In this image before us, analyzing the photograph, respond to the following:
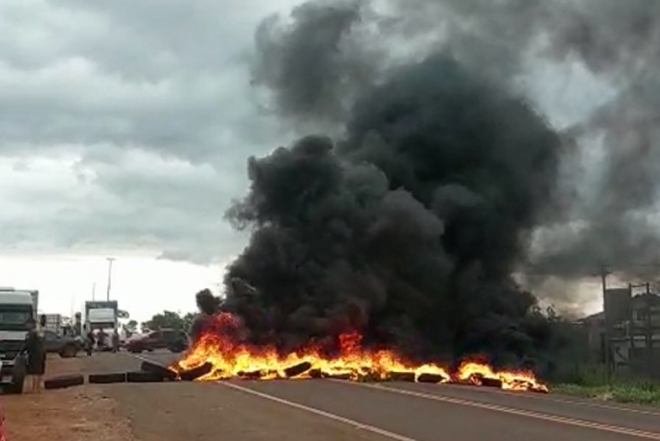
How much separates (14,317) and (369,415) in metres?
15.3

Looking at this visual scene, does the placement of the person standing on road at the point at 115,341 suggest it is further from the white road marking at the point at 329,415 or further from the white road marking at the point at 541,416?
the white road marking at the point at 541,416

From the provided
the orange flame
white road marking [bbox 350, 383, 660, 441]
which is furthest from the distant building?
white road marking [bbox 350, 383, 660, 441]

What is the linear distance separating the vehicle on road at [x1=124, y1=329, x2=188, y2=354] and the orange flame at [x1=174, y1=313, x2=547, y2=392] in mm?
35824

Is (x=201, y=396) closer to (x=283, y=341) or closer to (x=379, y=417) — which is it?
(x=379, y=417)

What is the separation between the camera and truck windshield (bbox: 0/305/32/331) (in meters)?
31.0

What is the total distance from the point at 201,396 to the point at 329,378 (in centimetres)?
1054

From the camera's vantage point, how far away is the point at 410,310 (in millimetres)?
45812

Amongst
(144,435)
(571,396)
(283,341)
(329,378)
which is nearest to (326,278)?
(283,341)

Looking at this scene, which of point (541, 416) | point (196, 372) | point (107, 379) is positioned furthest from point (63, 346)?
point (541, 416)

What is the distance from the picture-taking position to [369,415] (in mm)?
20766

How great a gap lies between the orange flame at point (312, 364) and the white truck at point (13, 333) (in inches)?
256

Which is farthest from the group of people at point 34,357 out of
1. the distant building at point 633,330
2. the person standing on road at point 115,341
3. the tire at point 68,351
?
the person standing on road at point 115,341

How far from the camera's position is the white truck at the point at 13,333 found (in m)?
29.1

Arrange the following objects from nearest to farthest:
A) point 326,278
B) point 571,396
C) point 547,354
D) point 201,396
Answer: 1. point 201,396
2. point 571,396
3. point 326,278
4. point 547,354
